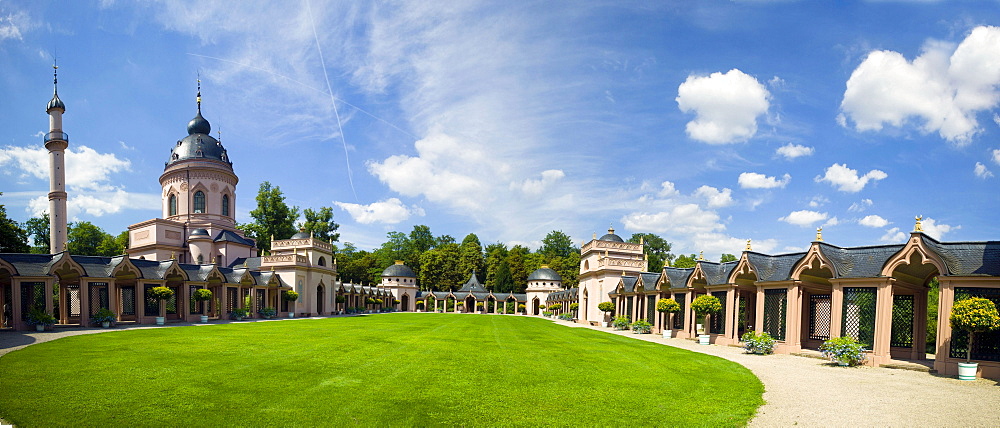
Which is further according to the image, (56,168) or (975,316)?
(56,168)

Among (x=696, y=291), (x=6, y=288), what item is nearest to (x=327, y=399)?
(x=696, y=291)

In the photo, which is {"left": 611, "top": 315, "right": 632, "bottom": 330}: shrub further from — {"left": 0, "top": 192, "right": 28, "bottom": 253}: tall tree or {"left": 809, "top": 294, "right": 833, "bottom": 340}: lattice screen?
{"left": 0, "top": 192, "right": 28, "bottom": 253}: tall tree

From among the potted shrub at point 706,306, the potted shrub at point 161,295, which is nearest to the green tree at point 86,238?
the potted shrub at point 161,295

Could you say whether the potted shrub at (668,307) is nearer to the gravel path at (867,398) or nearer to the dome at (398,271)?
the gravel path at (867,398)

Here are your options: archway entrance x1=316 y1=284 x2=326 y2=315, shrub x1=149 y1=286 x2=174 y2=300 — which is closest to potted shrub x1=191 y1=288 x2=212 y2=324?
shrub x1=149 y1=286 x2=174 y2=300

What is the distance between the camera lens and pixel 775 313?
71.4 feet

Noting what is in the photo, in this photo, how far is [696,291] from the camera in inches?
1053

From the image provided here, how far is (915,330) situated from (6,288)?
40.1 metres

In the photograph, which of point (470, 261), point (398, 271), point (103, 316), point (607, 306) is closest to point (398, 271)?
point (398, 271)

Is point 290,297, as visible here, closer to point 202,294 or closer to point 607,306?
point 202,294

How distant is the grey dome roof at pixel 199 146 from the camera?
50.0 m

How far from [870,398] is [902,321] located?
10.4m

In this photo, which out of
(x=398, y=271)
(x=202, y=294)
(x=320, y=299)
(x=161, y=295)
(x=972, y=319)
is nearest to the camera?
(x=972, y=319)

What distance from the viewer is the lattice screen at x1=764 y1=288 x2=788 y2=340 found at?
69.4ft
